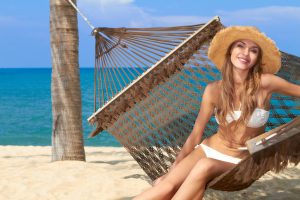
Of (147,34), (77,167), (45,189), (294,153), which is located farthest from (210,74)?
(77,167)

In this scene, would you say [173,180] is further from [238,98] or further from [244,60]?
[244,60]

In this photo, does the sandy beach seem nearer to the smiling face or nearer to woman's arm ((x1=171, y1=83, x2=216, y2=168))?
woman's arm ((x1=171, y1=83, x2=216, y2=168))

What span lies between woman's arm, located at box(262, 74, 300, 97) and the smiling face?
0.33 ft

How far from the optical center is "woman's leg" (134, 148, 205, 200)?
2.59 metres

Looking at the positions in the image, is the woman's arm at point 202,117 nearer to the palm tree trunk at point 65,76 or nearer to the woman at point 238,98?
the woman at point 238,98

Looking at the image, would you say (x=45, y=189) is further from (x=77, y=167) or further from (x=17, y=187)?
(x=77, y=167)

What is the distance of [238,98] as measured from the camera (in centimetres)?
275

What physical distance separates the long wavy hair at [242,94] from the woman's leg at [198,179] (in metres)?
0.29

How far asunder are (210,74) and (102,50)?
2.80 feet

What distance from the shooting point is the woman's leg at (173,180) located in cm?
259

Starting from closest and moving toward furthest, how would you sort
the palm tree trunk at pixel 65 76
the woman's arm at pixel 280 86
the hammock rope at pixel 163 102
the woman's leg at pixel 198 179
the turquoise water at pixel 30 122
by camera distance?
the woman's leg at pixel 198 179 < the woman's arm at pixel 280 86 < the hammock rope at pixel 163 102 < the palm tree trunk at pixel 65 76 < the turquoise water at pixel 30 122

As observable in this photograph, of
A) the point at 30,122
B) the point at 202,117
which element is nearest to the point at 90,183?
the point at 202,117

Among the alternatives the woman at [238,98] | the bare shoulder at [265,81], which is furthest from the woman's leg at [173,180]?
the bare shoulder at [265,81]

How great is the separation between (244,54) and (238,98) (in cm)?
21
